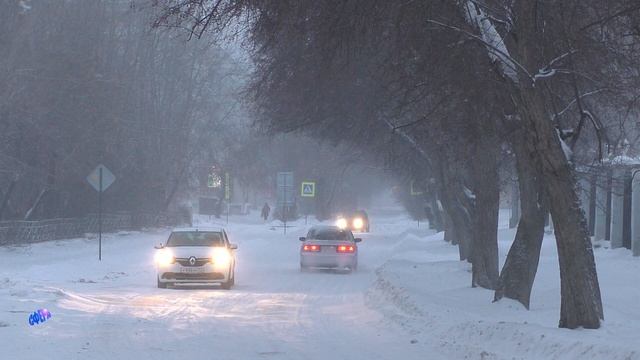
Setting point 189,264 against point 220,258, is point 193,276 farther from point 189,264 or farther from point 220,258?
point 220,258

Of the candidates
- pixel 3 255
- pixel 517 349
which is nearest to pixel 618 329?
pixel 517 349

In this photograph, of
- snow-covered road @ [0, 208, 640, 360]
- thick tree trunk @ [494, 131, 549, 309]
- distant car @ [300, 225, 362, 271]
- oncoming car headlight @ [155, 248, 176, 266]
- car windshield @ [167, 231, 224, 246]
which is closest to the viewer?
snow-covered road @ [0, 208, 640, 360]

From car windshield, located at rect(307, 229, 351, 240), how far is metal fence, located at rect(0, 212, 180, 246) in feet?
41.7

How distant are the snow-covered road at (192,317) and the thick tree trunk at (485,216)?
2543 mm

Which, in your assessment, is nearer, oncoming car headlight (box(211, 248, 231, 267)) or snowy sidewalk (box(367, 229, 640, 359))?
snowy sidewalk (box(367, 229, 640, 359))

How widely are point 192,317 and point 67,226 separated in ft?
96.9

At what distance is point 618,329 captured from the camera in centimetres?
1291

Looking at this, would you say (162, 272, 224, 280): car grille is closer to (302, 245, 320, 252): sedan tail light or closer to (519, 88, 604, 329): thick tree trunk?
(302, 245, 320, 252): sedan tail light

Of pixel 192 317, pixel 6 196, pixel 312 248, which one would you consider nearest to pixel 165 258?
pixel 192 317

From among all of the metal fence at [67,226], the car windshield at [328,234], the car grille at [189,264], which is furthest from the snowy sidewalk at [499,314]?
the metal fence at [67,226]

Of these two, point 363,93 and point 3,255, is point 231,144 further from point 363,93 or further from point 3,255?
point 363,93

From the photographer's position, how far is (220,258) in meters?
25.6

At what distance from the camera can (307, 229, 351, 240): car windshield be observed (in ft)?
112

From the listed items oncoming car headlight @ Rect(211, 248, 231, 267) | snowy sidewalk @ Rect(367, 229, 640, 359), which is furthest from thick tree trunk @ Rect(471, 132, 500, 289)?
oncoming car headlight @ Rect(211, 248, 231, 267)
